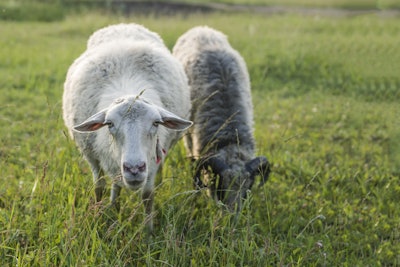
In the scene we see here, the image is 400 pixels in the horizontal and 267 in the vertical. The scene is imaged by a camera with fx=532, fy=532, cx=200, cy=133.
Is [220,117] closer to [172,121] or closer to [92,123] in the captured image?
[172,121]

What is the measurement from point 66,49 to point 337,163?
6.63 m

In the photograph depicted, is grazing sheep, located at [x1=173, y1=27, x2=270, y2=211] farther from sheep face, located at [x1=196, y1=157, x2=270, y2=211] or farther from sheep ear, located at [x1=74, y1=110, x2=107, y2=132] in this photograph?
sheep ear, located at [x1=74, y1=110, x2=107, y2=132]

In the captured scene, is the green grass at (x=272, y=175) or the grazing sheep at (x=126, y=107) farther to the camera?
the green grass at (x=272, y=175)

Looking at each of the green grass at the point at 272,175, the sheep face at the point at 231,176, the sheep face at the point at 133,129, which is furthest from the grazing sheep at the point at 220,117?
the sheep face at the point at 133,129

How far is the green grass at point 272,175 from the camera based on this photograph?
364cm

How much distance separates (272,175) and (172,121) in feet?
7.20

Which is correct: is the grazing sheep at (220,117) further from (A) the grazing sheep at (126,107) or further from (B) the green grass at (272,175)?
(A) the grazing sheep at (126,107)

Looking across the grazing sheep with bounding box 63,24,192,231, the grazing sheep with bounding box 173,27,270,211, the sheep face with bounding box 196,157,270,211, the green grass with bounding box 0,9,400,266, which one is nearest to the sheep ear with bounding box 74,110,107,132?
the grazing sheep with bounding box 63,24,192,231

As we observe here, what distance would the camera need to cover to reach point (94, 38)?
17.4 feet

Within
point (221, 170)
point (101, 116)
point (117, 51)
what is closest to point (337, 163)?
point (221, 170)

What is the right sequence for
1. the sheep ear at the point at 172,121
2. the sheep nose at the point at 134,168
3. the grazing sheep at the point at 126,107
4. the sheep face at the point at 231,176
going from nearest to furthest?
1. the sheep nose at the point at 134,168
2. the grazing sheep at the point at 126,107
3. the sheep ear at the point at 172,121
4. the sheep face at the point at 231,176

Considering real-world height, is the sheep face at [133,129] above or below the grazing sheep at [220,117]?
above

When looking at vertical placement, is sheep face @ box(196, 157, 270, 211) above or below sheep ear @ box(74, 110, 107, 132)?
below

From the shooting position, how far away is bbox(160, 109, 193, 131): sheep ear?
3584 mm
